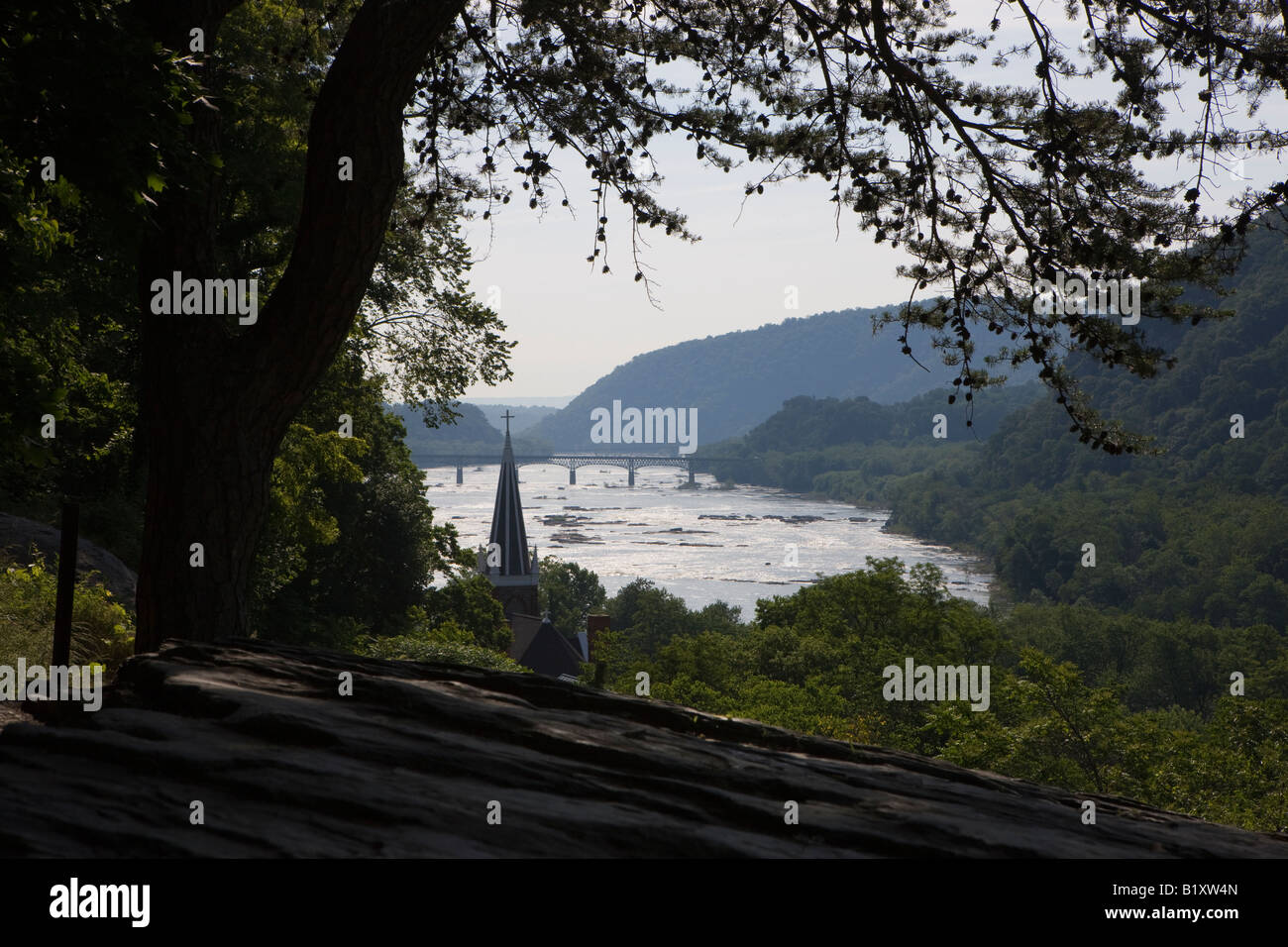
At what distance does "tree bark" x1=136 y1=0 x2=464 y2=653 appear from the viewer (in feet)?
15.5

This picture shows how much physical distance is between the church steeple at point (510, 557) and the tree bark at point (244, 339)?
39.6 m

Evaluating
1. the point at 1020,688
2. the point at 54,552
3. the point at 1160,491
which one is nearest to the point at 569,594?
Result: the point at 1020,688

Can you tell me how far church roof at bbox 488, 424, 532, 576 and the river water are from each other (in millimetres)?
3556

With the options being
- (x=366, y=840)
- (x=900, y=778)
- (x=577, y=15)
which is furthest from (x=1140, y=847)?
(x=577, y=15)

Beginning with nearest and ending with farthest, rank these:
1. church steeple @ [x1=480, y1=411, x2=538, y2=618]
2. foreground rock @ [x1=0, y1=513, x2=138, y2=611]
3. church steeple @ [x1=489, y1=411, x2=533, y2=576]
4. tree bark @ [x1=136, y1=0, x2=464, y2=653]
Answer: tree bark @ [x1=136, y1=0, x2=464, y2=653]
foreground rock @ [x1=0, y1=513, x2=138, y2=611]
church steeple @ [x1=489, y1=411, x2=533, y2=576]
church steeple @ [x1=480, y1=411, x2=538, y2=618]

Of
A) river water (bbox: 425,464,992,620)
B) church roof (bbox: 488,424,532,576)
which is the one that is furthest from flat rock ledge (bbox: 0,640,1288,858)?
river water (bbox: 425,464,992,620)

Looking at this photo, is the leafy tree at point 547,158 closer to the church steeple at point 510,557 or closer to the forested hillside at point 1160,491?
the church steeple at point 510,557

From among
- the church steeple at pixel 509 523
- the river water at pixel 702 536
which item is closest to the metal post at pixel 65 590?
the church steeple at pixel 509 523

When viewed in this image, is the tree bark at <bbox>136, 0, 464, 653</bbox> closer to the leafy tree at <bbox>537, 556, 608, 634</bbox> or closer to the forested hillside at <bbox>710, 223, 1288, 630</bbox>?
the forested hillside at <bbox>710, 223, 1288, 630</bbox>

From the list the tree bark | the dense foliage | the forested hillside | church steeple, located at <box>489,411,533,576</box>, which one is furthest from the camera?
the forested hillside

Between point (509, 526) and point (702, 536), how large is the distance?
51051 mm

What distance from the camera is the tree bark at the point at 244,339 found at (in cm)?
474

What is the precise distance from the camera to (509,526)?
151ft

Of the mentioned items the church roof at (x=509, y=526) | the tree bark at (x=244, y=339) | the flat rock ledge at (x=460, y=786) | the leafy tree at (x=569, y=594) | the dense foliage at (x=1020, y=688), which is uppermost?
the tree bark at (x=244, y=339)
